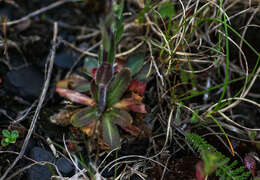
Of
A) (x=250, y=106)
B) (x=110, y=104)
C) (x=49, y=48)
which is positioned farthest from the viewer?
(x=49, y=48)

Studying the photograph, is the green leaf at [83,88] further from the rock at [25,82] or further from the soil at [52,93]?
the rock at [25,82]

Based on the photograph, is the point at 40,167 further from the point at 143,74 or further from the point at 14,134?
the point at 143,74

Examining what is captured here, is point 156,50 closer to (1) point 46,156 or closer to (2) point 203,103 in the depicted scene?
(2) point 203,103

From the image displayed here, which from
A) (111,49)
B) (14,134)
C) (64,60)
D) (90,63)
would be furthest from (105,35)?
(64,60)

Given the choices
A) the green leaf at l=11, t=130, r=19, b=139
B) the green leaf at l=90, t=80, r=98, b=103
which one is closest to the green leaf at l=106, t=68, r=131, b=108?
the green leaf at l=90, t=80, r=98, b=103

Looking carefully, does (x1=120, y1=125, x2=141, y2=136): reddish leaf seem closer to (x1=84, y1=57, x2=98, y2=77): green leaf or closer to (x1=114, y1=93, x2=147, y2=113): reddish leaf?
(x1=114, y1=93, x2=147, y2=113): reddish leaf

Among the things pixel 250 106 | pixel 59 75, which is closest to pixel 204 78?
pixel 250 106
